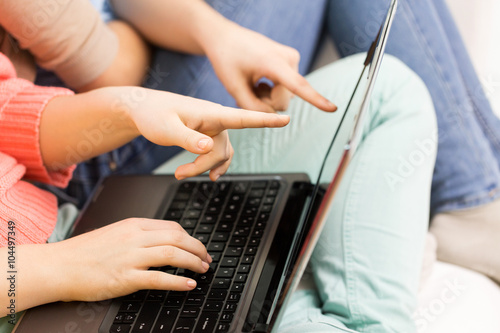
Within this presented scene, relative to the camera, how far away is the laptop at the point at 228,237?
1.38 ft

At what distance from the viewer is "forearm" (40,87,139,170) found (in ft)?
1.64

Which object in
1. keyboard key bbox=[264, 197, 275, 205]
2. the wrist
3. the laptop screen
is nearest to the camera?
the laptop screen

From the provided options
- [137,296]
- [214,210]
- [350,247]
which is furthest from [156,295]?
[350,247]

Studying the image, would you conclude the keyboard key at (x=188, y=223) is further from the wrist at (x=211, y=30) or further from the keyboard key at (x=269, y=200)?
the wrist at (x=211, y=30)

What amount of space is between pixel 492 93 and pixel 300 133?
438mm

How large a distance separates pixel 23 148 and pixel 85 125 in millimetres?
82

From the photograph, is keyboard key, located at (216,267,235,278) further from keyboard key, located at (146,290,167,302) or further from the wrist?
the wrist

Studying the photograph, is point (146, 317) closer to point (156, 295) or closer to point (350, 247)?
point (156, 295)

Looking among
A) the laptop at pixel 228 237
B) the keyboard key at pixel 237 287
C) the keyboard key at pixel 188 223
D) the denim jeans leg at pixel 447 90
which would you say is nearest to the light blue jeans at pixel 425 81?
the denim jeans leg at pixel 447 90

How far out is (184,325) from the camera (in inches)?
16.7

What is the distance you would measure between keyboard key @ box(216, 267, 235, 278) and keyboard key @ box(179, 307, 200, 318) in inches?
1.6

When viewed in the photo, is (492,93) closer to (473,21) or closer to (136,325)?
(473,21)

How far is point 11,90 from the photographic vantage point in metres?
0.56

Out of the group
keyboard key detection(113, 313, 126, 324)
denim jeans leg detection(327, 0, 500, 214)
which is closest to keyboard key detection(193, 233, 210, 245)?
keyboard key detection(113, 313, 126, 324)
